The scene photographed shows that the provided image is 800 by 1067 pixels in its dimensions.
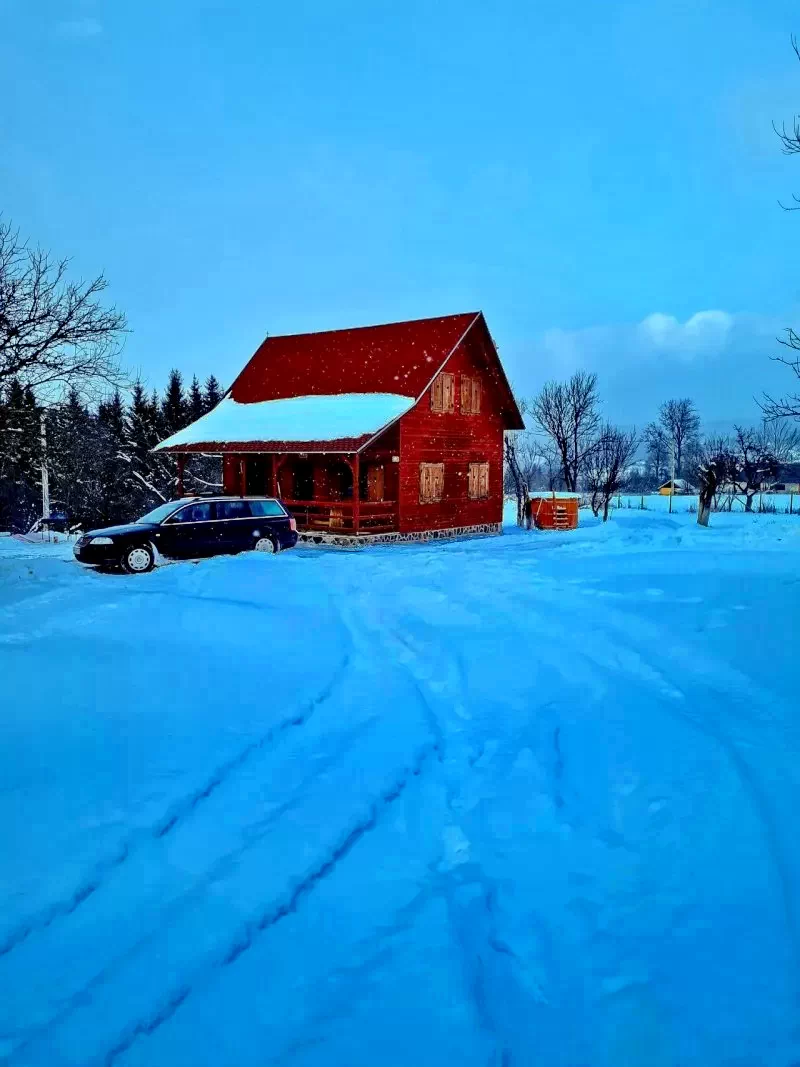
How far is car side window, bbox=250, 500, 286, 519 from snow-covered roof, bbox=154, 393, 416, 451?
10.8ft

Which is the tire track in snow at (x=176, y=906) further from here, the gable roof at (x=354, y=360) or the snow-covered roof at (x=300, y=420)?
the gable roof at (x=354, y=360)

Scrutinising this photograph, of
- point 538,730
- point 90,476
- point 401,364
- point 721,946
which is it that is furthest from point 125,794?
point 90,476

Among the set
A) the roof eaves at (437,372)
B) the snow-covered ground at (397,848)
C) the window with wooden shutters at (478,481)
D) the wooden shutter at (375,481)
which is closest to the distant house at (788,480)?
the window with wooden shutters at (478,481)

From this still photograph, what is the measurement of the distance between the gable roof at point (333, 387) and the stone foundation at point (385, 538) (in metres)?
2.76

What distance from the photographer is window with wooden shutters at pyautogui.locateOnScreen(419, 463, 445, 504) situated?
23484mm

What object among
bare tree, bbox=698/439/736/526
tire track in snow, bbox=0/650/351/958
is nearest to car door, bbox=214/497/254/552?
tire track in snow, bbox=0/650/351/958

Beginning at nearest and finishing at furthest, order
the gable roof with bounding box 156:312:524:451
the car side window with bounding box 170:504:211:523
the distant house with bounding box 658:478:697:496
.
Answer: the car side window with bounding box 170:504:211:523
the gable roof with bounding box 156:312:524:451
the distant house with bounding box 658:478:697:496

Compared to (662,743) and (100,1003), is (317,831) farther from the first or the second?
(662,743)

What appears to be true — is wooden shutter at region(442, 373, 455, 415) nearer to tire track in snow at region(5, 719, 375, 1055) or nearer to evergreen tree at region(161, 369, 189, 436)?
tire track in snow at region(5, 719, 375, 1055)

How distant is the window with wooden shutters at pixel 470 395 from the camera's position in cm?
2484

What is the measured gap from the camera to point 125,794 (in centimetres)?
480

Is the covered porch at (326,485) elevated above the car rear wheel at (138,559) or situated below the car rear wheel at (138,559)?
above

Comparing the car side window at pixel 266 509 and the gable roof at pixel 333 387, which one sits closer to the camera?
the car side window at pixel 266 509

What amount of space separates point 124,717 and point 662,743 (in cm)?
449
